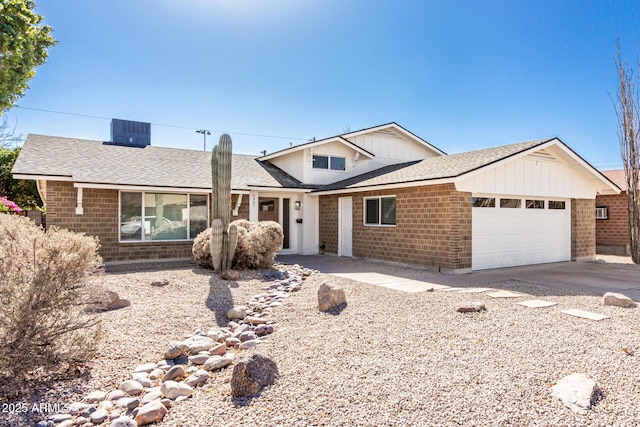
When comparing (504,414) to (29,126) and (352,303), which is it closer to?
(352,303)

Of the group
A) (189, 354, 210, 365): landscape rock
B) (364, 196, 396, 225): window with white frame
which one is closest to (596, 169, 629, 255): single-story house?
(364, 196, 396, 225): window with white frame

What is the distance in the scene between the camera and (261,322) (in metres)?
5.46

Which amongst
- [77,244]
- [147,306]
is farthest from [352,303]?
[77,244]

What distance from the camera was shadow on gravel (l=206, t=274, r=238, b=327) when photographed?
584 centimetres

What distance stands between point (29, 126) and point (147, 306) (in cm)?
1923

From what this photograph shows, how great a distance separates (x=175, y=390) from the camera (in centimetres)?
339

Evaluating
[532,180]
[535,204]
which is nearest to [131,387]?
[532,180]

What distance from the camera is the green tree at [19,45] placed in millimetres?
7156

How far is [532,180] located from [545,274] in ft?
10.5

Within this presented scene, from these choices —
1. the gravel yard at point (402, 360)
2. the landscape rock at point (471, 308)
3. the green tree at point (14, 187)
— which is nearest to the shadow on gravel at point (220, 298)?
the gravel yard at point (402, 360)

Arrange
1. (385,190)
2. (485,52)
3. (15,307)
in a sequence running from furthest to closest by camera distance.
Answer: (485,52)
(385,190)
(15,307)

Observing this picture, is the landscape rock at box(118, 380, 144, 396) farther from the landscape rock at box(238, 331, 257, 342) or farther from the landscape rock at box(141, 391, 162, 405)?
the landscape rock at box(238, 331, 257, 342)

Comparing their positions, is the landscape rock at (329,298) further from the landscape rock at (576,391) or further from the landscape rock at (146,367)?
the landscape rock at (576,391)

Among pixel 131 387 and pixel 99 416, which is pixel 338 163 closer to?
pixel 131 387
